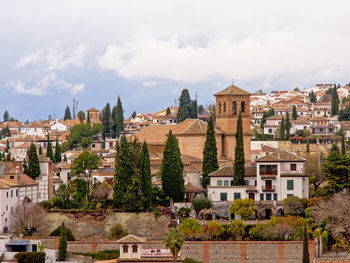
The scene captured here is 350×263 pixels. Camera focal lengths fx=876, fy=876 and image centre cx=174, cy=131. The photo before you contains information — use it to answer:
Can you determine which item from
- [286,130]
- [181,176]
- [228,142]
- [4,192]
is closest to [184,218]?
[181,176]

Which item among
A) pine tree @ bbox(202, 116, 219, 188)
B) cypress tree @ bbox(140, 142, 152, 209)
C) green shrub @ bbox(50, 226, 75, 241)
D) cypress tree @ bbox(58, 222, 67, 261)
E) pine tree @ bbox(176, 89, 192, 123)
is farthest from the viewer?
pine tree @ bbox(176, 89, 192, 123)

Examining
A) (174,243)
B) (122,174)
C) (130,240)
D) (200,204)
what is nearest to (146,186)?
(122,174)

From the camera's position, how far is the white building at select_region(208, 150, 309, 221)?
7156 centimetres

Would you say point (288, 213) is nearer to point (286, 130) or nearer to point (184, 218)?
point (184, 218)

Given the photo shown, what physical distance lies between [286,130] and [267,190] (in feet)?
182

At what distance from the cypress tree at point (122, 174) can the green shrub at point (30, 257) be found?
909 cm

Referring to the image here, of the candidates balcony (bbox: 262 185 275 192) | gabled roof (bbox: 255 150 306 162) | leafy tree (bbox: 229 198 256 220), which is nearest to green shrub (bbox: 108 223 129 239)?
leafy tree (bbox: 229 198 256 220)

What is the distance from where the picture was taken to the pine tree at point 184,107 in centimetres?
13988

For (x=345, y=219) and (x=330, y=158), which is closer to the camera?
(x=345, y=219)

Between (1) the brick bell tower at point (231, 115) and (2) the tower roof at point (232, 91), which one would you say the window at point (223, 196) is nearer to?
(1) the brick bell tower at point (231, 115)

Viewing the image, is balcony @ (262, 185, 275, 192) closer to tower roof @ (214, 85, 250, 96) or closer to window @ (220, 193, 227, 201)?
window @ (220, 193, 227, 201)

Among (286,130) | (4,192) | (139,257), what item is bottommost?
(139,257)

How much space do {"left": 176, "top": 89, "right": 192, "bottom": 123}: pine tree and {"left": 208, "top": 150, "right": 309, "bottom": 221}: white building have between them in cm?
6698

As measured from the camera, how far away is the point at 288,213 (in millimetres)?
69312
